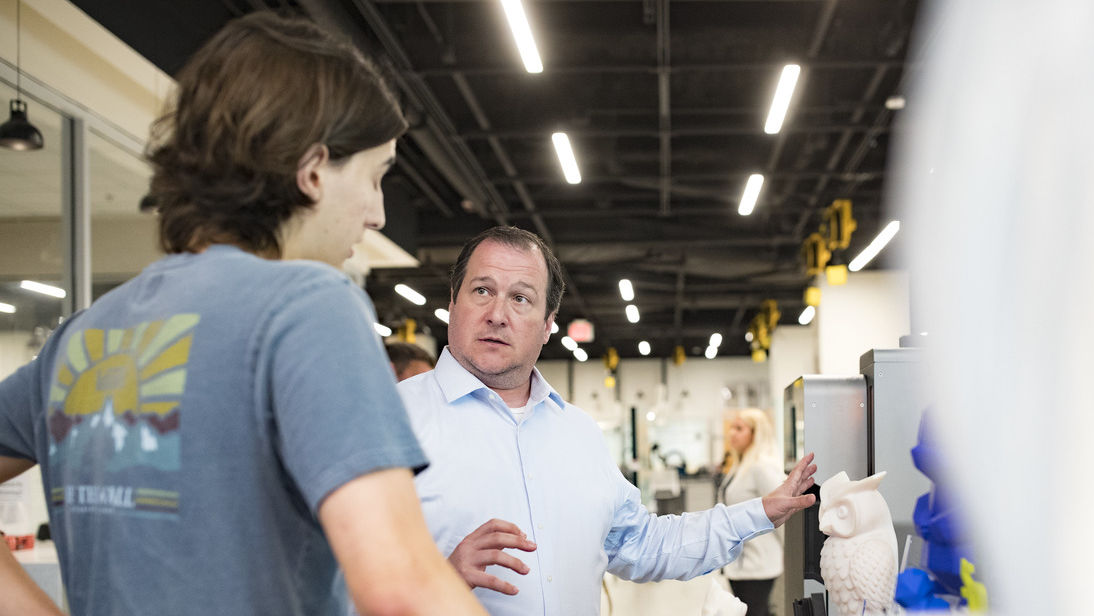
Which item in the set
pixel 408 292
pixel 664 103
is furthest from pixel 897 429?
pixel 408 292

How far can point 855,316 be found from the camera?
44.3 feet

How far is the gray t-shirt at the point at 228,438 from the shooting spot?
0.83m

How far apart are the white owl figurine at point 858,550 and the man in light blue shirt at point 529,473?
29 cm

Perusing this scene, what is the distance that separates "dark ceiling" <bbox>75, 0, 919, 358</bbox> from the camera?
22.5 feet

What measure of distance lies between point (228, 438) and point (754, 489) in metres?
5.74

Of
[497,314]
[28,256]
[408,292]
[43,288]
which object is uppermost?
[408,292]

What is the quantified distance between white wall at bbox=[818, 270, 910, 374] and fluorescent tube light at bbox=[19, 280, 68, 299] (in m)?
10.0

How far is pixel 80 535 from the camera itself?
96 cm

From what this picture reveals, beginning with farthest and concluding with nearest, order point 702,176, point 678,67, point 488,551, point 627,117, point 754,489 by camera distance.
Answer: point 702,176 → point 627,117 → point 678,67 → point 754,489 → point 488,551

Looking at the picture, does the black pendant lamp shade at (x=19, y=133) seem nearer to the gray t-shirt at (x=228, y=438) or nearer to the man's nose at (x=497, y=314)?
the man's nose at (x=497, y=314)

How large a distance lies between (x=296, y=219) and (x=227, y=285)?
0.36 feet

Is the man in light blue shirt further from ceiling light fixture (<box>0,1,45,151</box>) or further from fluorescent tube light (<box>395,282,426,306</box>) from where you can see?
fluorescent tube light (<box>395,282,426,306</box>)

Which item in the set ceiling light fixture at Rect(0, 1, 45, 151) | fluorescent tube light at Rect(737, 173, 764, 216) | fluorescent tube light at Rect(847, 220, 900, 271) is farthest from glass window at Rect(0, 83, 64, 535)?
fluorescent tube light at Rect(847, 220, 900, 271)

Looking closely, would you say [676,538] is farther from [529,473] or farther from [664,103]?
[664,103]
